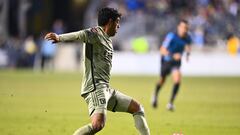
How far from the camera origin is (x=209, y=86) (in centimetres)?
2950

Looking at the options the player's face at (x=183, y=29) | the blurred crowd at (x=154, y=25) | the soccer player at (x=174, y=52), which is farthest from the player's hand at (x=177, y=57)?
the blurred crowd at (x=154, y=25)

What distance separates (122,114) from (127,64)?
65.0ft

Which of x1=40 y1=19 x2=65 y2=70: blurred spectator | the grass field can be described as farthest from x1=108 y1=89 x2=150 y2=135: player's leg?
x1=40 y1=19 x2=65 y2=70: blurred spectator

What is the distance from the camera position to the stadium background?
57.5 ft

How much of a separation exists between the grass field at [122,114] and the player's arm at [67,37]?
400cm

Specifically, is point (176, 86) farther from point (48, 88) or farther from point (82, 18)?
point (82, 18)

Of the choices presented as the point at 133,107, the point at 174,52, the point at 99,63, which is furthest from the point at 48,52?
the point at 99,63

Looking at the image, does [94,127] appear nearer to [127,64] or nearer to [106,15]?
[106,15]

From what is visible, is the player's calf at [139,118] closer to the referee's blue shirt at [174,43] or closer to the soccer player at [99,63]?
the soccer player at [99,63]

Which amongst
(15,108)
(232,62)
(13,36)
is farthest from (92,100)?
(13,36)

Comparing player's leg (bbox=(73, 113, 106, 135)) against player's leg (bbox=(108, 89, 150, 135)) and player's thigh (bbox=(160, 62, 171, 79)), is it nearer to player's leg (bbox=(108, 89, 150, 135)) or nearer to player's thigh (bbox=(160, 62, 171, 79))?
player's leg (bbox=(108, 89, 150, 135))

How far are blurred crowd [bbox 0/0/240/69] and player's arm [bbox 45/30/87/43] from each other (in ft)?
88.1

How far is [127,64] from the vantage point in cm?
3856

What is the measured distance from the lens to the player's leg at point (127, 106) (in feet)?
36.3
